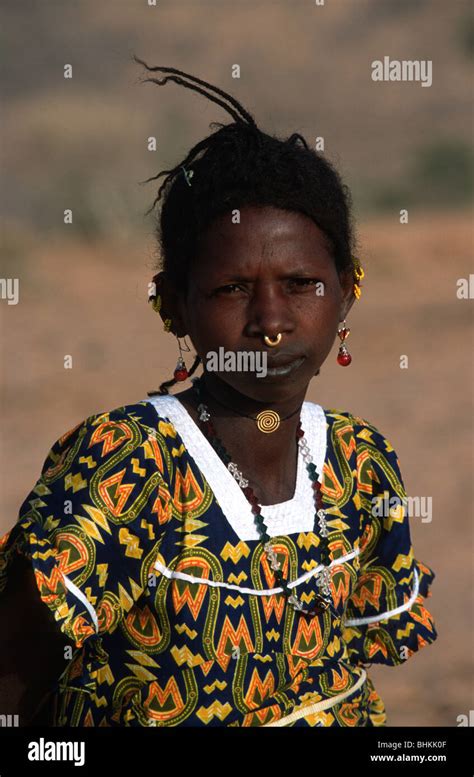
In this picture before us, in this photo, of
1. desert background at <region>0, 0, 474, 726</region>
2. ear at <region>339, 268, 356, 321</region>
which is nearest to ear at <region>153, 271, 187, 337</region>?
ear at <region>339, 268, 356, 321</region>

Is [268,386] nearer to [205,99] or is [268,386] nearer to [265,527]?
[265,527]

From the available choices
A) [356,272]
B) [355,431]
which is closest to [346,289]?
[356,272]

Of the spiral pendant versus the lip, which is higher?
the lip

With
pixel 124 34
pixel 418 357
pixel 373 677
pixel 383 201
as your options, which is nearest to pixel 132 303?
pixel 418 357

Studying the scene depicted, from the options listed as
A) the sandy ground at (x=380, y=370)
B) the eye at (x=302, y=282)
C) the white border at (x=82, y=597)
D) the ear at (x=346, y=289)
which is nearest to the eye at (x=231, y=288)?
the eye at (x=302, y=282)

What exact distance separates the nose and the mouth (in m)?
0.06

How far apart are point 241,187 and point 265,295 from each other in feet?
0.80

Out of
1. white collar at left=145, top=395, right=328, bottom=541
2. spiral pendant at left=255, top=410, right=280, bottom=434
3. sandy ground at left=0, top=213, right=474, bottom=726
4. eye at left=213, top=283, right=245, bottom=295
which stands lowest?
white collar at left=145, top=395, right=328, bottom=541

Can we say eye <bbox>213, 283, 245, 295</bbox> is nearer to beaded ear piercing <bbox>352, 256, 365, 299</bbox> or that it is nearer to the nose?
the nose

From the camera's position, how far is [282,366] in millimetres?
2691

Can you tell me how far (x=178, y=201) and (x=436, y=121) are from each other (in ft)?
55.1

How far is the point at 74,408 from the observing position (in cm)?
965

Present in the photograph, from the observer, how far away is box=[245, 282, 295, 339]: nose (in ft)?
8.65

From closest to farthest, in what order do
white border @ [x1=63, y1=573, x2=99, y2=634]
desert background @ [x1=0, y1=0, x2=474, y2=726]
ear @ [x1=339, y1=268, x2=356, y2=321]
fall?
white border @ [x1=63, y1=573, x2=99, y2=634]
ear @ [x1=339, y1=268, x2=356, y2=321]
desert background @ [x1=0, y1=0, x2=474, y2=726]
